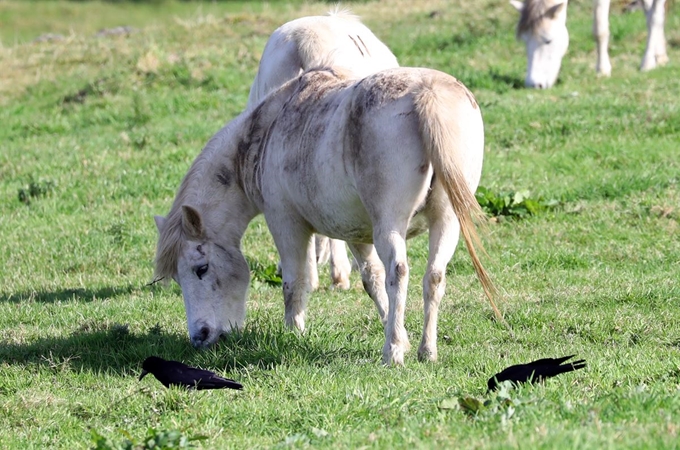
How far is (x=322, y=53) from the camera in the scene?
8336 mm

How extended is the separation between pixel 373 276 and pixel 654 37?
10.6 meters

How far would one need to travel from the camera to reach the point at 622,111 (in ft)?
41.0

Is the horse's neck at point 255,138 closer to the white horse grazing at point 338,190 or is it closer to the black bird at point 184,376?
the white horse grazing at point 338,190

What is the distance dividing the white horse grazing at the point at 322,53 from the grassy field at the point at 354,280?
0.34 m

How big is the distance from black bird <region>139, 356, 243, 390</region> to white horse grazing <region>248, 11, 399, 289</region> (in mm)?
3045

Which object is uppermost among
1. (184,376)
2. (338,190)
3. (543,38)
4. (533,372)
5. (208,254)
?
(338,190)

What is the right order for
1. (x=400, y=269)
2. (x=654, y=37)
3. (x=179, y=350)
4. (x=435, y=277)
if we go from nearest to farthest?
(x=400, y=269), (x=435, y=277), (x=179, y=350), (x=654, y=37)

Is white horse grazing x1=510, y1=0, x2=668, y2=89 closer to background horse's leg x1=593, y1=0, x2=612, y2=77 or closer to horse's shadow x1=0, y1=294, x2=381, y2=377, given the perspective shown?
background horse's leg x1=593, y1=0, x2=612, y2=77

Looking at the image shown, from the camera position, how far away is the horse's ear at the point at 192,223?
6.75m

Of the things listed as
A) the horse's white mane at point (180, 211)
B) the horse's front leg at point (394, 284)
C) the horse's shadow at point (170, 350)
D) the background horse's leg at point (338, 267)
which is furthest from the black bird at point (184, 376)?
the background horse's leg at point (338, 267)

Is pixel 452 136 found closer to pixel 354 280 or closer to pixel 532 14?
pixel 354 280

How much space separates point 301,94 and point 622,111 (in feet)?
23.3

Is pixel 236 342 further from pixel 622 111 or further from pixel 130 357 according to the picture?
pixel 622 111

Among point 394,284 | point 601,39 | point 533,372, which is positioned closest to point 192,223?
point 394,284
